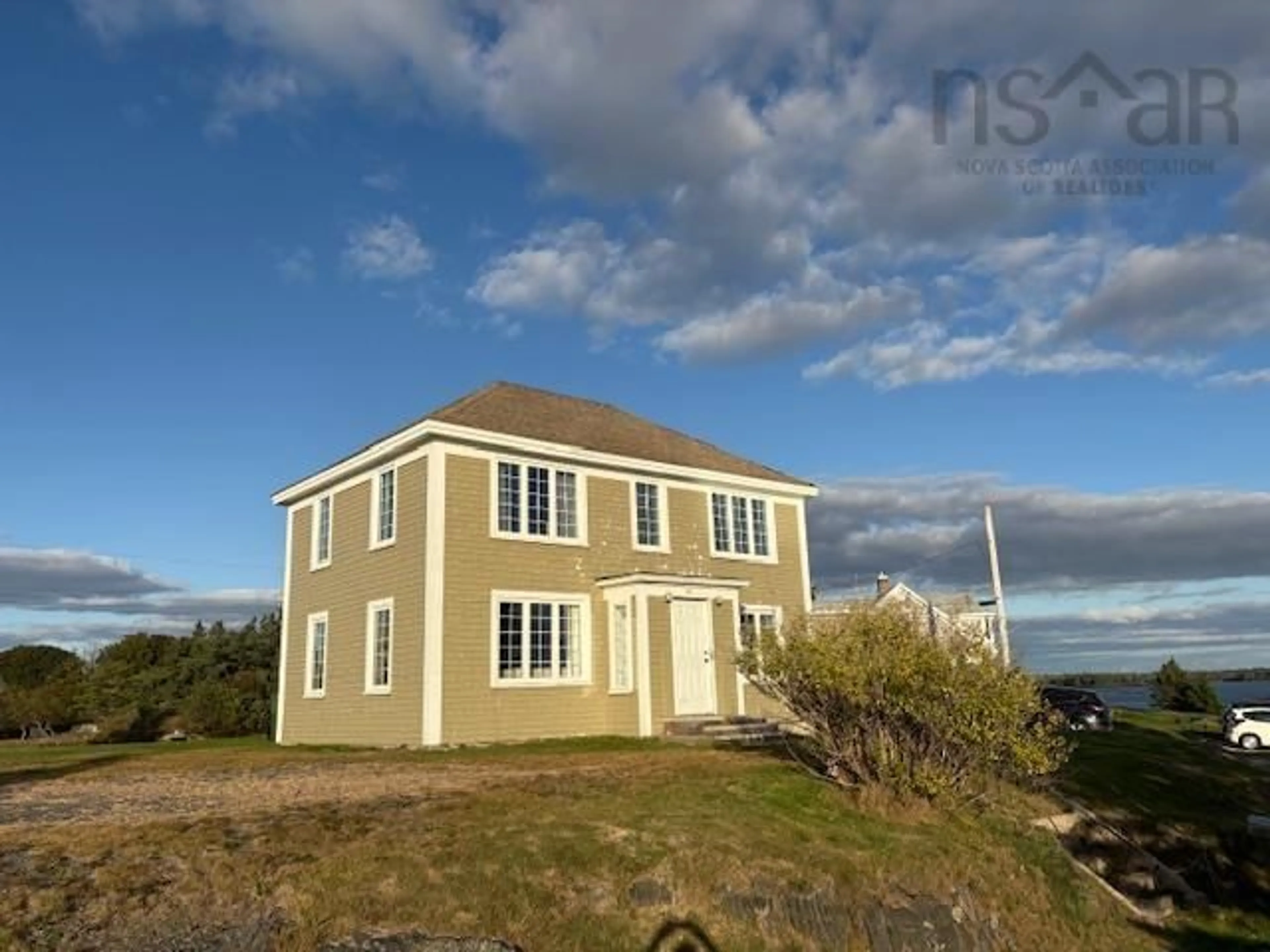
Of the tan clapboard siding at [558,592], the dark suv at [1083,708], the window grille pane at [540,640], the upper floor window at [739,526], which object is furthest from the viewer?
the dark suv at [1083,708]

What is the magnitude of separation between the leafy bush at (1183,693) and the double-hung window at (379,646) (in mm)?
41656

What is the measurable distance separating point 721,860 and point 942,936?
2436mm

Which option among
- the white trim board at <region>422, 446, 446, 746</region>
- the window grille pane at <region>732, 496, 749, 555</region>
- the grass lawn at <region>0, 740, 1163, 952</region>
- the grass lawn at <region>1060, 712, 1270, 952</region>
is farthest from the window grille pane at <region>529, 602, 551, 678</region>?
the grass lawn at <region>1060, 712, 1270, 952</region>

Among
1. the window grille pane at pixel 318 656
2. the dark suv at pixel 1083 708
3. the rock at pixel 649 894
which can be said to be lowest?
the rock at pixel 649 894

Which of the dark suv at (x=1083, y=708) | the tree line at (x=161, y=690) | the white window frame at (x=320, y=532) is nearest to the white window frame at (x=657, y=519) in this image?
the white window frame at (x=320, y=532)

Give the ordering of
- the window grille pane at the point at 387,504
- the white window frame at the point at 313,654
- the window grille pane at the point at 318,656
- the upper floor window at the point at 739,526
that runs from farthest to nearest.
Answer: the upper floor window at the point at 739,526
the window grille pane at the point at 318,656
the white window frame at the point at 313,654
the window grille pane at the point at 387,504

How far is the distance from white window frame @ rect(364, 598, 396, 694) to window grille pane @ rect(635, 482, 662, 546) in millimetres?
5974

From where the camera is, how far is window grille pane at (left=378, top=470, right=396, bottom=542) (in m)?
20.5

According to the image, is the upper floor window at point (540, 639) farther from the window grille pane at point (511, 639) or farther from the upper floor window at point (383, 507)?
the upper floor window at point (383, 507)

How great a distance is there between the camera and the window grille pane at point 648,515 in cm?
2270

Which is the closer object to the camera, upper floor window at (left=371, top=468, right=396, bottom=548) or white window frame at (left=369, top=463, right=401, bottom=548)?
white window frame at (left=369, top=463, right=401, bottom=548)

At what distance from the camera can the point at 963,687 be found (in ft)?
37.5

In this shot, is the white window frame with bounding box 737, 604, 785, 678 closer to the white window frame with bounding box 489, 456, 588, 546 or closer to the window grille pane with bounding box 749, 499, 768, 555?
the window grille pane with bounding box 749, 499, 768, 555

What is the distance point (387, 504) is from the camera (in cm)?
2089
